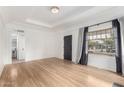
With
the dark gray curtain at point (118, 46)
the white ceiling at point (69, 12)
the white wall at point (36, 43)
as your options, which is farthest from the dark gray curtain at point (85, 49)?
the white wall at point (36, 43)

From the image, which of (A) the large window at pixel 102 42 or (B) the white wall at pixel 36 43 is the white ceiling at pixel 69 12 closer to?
(A) the large window at pixel 102 42

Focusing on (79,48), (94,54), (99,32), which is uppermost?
(99,32)

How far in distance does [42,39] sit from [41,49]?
32.1 inches

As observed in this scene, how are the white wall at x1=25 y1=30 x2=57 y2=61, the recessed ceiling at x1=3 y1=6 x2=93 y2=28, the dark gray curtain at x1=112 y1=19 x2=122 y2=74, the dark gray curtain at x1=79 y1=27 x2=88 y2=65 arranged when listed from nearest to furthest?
the recessed ceiling at x1=3 y1=6 x2=93 y2=28 → the dark gray curtain at x1=112 y1=19 x2=122 y2=74 → the dark gray curtain at x1=79 y1=27 x2=88 y2=65 → the white wall at x1=25 y1=30 x2=57 y2=61

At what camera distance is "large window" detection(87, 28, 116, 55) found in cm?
384

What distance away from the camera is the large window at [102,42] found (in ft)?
12.6

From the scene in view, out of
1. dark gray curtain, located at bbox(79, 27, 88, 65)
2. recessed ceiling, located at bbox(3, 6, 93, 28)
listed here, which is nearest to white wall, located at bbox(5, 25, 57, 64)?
recessed ceiling, located at bbox(3, 6, 93, 28)

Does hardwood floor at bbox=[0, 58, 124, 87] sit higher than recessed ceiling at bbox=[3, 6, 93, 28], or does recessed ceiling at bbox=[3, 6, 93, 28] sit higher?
recessed ceiling at bbox=[3, 6, 93, 28]

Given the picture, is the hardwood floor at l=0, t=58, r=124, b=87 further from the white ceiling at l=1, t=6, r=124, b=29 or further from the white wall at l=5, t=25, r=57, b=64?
the white wall at l=5, t=25, r=57, b=64

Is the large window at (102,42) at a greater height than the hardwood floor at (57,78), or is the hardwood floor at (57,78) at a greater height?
the large window at (102,42)

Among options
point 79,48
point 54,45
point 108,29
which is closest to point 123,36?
point 108,29
